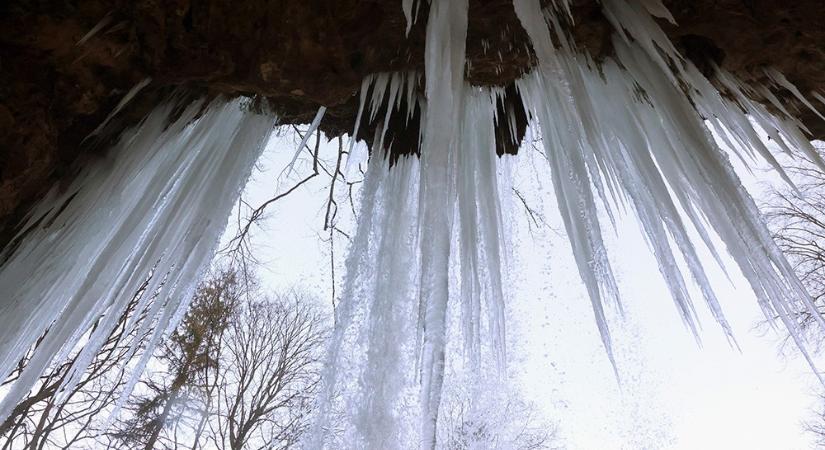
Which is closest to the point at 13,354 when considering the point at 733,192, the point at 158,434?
the point at 733,192

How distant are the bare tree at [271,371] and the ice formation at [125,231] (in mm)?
7249

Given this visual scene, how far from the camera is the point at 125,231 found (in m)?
1.73

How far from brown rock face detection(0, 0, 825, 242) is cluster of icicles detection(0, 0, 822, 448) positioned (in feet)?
0.25

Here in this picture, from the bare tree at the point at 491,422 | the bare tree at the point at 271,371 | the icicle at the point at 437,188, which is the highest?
the bare tree at the point at 271,371

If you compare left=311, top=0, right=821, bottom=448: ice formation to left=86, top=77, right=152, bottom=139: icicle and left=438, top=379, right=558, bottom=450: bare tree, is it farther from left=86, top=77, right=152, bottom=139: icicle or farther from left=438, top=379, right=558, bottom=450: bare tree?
left=438, top=379, right=558, bottom=450: bare tree

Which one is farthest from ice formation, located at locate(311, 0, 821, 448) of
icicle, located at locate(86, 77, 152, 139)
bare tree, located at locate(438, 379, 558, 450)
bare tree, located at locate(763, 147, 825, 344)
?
Answer: bare tree, located at locate(763, 147, 825, 344)

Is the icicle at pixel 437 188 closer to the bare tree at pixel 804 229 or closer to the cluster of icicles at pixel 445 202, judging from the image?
the cluster of icicles at pixel 445 202

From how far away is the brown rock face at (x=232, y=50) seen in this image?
4.42 ft

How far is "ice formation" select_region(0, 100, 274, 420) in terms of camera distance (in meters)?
1.56

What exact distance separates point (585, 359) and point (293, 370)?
6.29 m

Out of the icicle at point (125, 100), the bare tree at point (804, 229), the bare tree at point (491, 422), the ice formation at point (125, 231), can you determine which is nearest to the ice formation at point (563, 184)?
the ice formation at point (125, 231)

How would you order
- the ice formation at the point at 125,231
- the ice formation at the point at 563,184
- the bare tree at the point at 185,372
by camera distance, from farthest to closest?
1. the bare tree at the point at 185,372
2. the ice formation at the point at 125,231
3. the ice formation at the point at 563,184

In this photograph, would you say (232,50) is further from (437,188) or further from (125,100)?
(437,188)

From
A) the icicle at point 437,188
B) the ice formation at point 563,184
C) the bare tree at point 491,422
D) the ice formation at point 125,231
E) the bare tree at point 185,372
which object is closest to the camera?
the icicle at point 437,188
